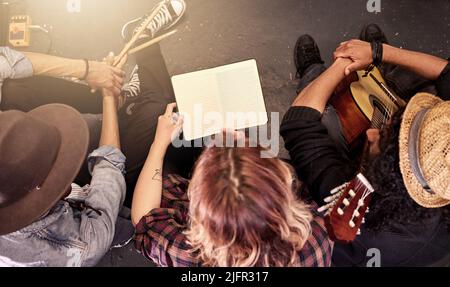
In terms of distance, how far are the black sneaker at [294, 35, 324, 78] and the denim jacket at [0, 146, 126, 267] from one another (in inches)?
34.7

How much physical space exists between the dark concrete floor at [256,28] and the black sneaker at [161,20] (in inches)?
3.4

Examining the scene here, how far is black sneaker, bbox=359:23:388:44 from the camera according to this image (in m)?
1.70

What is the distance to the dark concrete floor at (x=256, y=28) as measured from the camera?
1.78 m

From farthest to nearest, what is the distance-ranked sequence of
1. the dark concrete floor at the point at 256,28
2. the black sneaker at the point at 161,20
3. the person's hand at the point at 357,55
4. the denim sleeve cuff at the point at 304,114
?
the dark concrete floor at the point at 256,28 < the black sneaker at the point at 161,20 < the person's hand at the point at 357,55 < the denim sleeve cuff at the point at 304,114

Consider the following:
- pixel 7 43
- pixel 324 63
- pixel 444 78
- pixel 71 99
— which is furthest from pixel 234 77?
pixel 7 43

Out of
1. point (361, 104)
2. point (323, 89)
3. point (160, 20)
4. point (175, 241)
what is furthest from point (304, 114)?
point (160, 20)

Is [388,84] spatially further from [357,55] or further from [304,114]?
[304,114]

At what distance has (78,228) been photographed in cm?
111

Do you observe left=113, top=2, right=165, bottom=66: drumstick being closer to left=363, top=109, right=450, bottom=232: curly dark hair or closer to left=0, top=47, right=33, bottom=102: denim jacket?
left=0, top=47, right=33, bottom=102: denim jacket

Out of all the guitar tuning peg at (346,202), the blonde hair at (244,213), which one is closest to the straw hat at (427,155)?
the guitar tuning peg at (346,202)

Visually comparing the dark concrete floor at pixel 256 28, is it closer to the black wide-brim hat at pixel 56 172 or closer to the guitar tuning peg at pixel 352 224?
the black wide-brim hat at pixel 56 172

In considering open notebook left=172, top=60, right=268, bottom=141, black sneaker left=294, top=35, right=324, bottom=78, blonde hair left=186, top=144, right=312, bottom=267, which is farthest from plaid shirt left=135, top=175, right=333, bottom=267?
black sneaker left=294, top=35, right=324, bottom=78

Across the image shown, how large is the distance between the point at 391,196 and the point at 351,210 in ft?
0.36

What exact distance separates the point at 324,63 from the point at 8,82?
4.28ft
